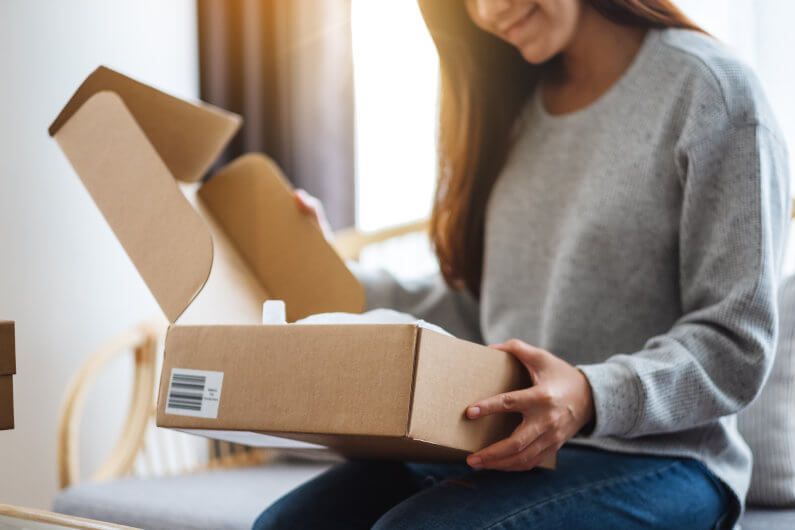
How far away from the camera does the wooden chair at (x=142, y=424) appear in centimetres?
129

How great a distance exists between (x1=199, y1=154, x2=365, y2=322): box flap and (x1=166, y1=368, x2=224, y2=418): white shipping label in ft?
0.88

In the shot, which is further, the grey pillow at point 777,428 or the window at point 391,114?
the window at point 391,114

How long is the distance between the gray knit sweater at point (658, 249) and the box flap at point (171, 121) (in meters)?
0.41

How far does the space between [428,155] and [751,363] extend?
4.07ft

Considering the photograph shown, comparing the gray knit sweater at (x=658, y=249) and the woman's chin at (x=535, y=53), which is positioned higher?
the woman's chin at (x=535, y=53)

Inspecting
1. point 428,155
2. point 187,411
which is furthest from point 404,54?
point 187,411

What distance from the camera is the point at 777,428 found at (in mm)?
973

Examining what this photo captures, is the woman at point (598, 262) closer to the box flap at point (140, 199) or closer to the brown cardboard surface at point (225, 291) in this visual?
the brown cardboard surface at point (225, 291)

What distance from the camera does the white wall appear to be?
5.01 feet

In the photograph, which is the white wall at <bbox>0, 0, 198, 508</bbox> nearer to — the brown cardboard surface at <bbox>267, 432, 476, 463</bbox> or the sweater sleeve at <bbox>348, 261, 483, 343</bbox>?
the sweater sleeve at <bbox>348, 261, 483, 343</bbox>

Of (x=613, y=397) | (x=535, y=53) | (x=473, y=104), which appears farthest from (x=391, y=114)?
(x=613, y=397)

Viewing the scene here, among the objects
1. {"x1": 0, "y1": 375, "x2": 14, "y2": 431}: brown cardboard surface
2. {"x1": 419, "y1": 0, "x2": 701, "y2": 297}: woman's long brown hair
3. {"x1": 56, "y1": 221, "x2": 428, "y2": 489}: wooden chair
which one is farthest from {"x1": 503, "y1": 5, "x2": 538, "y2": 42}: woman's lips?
{"x1": 0, "y1": 375, "x2": 14, "y2": 431}: brown cardboard surface

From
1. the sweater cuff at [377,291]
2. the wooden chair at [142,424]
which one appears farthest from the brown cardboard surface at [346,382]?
the wooden chair at [142,424]

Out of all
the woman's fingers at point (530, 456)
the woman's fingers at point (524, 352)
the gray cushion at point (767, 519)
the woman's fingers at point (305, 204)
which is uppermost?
the woman's fingers at point (305, 204)
